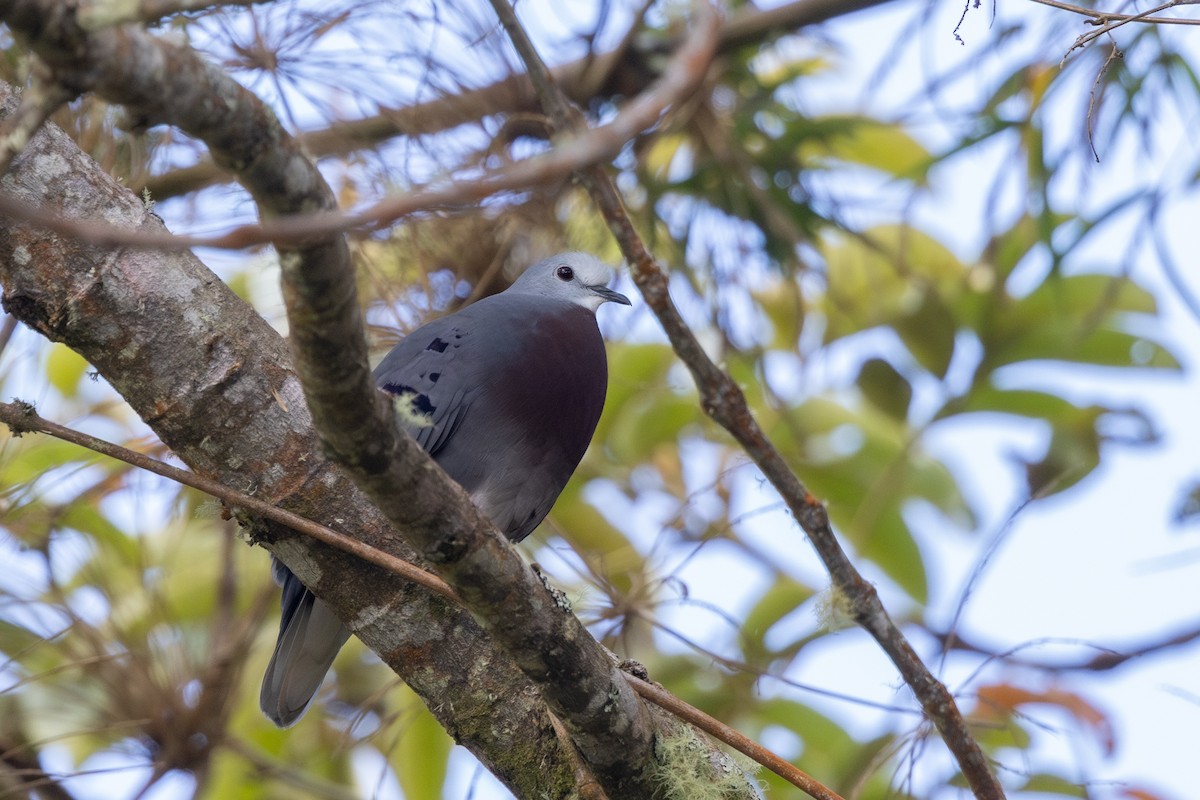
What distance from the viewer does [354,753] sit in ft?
12.9

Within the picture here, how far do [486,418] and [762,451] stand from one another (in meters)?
0.60

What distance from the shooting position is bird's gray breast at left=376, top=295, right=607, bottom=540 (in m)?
2.54

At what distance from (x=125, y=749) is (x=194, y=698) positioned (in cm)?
21

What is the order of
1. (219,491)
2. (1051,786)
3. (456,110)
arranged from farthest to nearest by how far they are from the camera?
1. (456,110)
2. (1051,786)
3. (219,491)

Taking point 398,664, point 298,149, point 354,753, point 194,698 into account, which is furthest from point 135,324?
point 354,753

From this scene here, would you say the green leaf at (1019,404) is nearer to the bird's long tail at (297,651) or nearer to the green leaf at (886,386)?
the green leaf at (886,386)

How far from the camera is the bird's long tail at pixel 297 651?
248cm

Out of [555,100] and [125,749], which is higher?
[555,100]

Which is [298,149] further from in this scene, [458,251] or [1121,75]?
[1121,75]

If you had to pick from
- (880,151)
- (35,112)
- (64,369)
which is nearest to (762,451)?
(35,112)

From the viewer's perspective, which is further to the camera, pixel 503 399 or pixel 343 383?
pixel 503 399

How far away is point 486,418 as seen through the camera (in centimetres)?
254

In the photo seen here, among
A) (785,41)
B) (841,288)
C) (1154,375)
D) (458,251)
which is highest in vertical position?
(785,41)

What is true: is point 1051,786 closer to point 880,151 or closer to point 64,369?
point 880,151
